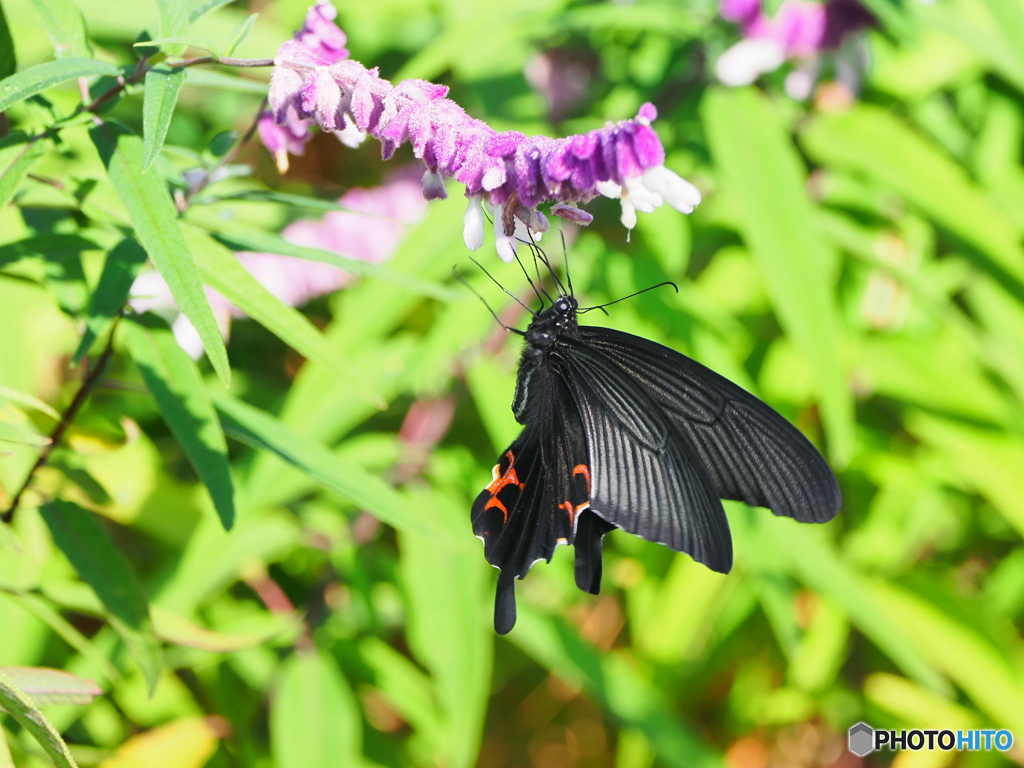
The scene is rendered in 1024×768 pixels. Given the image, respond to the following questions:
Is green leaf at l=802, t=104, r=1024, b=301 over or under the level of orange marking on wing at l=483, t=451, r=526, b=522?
over

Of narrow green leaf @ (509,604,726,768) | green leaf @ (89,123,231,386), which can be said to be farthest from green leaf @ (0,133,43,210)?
narrow green leaf @ (509,604,726,768)

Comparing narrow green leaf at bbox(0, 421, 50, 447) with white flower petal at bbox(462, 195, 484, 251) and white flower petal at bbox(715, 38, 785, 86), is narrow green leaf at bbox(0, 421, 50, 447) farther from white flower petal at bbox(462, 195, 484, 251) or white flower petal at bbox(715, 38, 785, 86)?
white flower petal at bbox(715, 38, 785, 86)

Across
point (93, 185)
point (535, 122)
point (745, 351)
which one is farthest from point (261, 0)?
point (93, 185)

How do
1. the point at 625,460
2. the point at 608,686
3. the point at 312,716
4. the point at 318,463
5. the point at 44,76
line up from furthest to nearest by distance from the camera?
the point at 608,686 → the point at 312,716 → the point at 625,460 → the point at 318,463 → the point at 44,76

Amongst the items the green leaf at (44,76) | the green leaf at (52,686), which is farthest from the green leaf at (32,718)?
the green leaf at (44,76)

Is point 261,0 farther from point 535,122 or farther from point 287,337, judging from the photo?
point 287,337

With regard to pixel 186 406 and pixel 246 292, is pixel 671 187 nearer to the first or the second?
pixel 246 292

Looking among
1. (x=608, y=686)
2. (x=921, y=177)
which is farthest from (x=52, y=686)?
(x=921, y=177)

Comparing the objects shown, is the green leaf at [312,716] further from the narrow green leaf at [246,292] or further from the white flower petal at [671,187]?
the white flower petal at [671,187]
